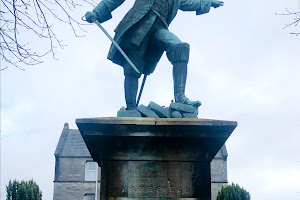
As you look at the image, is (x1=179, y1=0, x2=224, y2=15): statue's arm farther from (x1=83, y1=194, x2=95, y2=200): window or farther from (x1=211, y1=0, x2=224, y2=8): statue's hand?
(x1=83, y1=194, x2=95, y2=200): window

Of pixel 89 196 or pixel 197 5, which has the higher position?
pixel 197 5

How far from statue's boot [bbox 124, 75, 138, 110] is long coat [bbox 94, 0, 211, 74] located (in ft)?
1.15

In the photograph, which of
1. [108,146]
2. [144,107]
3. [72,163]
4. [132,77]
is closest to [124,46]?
[132,77]

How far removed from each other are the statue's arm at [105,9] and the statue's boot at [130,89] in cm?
91

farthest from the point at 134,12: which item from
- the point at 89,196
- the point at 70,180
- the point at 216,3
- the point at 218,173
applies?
the point at 89,196

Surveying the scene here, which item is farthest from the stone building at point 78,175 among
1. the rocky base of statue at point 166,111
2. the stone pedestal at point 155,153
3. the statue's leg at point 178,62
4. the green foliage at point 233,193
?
the stone pedestal at point 155,153

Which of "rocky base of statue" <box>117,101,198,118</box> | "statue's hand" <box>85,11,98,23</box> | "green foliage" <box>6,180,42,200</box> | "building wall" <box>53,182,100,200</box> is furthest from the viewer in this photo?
"building wall" <box>53,182,100,200</box>

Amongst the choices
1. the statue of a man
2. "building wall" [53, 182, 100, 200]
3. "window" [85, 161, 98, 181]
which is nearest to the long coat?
the statue of a man

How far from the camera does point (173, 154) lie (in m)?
5.26

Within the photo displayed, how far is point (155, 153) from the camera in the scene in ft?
17.2

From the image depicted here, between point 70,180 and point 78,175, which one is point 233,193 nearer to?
point 78,175

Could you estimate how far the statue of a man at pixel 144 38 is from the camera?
19.3 ft

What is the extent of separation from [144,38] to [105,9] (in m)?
0.72

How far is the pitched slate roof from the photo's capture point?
37906mm
